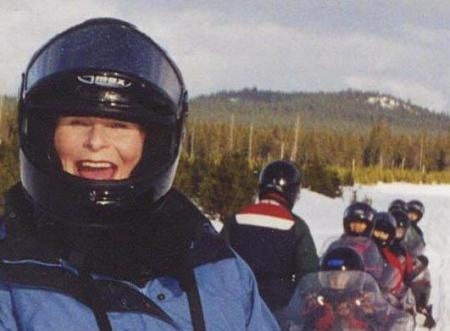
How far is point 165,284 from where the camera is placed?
1851mm

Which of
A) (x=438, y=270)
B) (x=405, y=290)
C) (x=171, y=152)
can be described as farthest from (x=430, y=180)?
(x=171, y=152)

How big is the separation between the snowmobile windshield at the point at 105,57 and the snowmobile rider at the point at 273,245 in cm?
421

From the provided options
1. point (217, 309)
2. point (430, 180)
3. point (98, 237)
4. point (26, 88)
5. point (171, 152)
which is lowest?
point (430, 180)

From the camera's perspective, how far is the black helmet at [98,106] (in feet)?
6.04

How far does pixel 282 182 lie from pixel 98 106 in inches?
189

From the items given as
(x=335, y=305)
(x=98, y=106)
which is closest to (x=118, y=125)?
(x=98, y=106)

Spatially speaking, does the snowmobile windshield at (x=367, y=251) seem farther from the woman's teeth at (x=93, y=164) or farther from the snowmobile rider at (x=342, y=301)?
the woman's teeth at (x=93, y=164)

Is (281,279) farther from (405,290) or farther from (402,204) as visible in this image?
(402,204)

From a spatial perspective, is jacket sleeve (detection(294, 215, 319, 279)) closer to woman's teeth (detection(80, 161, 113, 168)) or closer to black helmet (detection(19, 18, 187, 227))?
black helmet (detection(19, 18, 187, 227))

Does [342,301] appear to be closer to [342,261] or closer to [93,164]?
[342,261]

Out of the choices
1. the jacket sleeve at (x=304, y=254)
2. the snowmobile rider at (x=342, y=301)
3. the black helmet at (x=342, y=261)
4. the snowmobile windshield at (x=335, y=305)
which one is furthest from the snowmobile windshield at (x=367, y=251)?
the snowmobile windshield at (x=335, y=305)

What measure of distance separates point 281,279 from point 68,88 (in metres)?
4.52

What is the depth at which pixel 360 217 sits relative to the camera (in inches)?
307

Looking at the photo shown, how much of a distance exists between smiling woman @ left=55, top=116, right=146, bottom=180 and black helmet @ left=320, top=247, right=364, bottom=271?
11.1 ft
